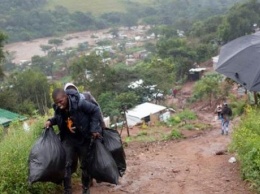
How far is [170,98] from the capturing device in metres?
27.4

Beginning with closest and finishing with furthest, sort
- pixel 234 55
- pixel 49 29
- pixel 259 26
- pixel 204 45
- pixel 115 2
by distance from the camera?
pixel 234 55 < pixel 204 45 < pixel 259 26 < pixel 49 29 < pixel 115 2

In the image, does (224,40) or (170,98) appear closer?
(170,98)

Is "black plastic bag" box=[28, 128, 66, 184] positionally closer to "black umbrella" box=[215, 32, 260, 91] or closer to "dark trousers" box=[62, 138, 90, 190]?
"dark trousers" box=[62, 138, 90, 190]

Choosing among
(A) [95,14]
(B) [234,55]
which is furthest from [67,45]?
(B) [234,55]

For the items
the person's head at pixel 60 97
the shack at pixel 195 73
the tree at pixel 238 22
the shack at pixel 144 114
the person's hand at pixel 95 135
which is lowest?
the shack at pixel 195 73

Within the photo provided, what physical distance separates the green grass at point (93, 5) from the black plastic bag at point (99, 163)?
87.6 m

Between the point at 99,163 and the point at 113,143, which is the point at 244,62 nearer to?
the point at 113,143

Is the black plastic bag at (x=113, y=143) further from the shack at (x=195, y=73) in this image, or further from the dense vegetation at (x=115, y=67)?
the shack at (x=195, y=73)

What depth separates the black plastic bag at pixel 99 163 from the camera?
Answer: 11.2 feet

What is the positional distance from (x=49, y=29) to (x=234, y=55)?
71.7m

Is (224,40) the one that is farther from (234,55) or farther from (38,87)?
(234,55)

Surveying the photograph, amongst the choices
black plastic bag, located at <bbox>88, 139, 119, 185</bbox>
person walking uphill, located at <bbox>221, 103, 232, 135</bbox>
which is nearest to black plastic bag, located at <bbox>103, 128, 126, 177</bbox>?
black plastic bag, located at <bbox>88, 139, 119, 185</bbox>

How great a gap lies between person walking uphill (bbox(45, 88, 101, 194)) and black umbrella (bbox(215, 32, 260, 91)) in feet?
8.21

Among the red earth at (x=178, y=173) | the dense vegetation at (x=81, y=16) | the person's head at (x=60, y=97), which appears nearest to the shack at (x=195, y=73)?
the red earth at (x=178, y=173)
